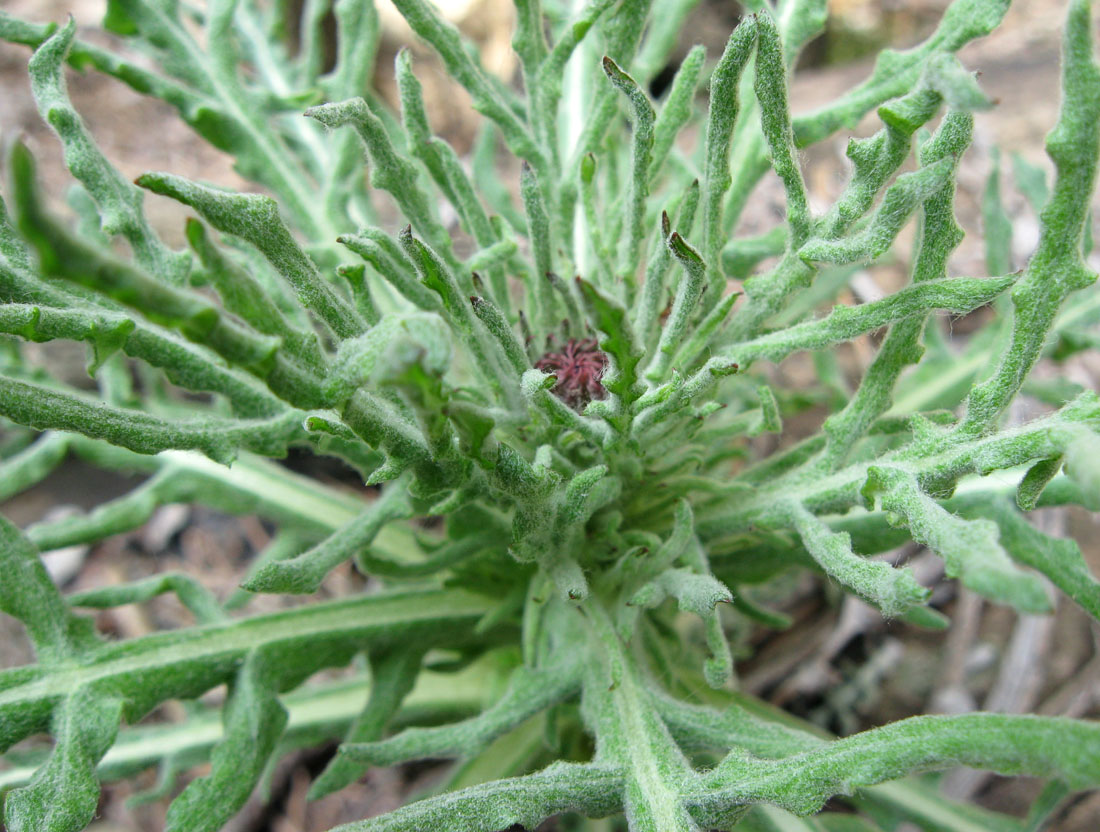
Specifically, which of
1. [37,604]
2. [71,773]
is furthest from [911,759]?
[37,604]

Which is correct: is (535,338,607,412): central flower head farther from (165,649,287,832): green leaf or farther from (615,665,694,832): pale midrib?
(165,649,287,832): green leaf

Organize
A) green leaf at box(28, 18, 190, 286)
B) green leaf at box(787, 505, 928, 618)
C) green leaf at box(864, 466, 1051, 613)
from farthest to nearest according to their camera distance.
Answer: green leaf at box(28, 18, 190, 286), green leaf at box(787, 505, 928, 618), green leaf at box(864, 466, 1051, 613)

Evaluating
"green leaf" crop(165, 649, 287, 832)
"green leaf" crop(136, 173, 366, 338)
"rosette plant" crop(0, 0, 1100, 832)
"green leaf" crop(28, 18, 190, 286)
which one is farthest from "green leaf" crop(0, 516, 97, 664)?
"green leaf" crop(136, 173, 366, 338)

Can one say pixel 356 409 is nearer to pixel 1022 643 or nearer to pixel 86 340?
pixel 86 340

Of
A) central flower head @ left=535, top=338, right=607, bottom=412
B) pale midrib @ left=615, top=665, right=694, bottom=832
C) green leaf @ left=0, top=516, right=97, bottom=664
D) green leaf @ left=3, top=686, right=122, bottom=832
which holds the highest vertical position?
central flower head @ left=535, top=338, right=607, bottom=412

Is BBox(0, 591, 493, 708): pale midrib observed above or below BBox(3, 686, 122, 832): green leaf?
above

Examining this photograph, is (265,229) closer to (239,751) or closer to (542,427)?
(542,427)

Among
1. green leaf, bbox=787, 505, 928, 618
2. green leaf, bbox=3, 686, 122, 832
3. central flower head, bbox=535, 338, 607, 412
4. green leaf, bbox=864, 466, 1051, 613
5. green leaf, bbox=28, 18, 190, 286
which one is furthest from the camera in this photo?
central flower head, bbox=535, 338, 607, 412
